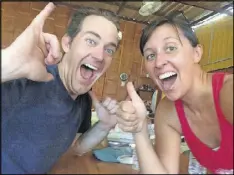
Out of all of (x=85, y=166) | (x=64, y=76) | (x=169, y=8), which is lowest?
(x=85, y=166)

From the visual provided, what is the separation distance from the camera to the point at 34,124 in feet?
0.99

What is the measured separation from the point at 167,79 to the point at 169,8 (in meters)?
0.10

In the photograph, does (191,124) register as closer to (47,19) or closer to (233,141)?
(233,141)

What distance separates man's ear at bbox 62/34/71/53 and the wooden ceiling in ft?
0.21

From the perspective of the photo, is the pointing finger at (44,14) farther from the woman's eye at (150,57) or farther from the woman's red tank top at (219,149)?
the woman's red tank top at (219,149)

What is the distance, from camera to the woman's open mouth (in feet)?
1.20

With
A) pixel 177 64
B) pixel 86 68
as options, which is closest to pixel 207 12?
pixel 177 64

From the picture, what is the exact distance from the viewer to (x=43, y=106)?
0.32 metres

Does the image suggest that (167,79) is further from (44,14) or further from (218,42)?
(44,14)

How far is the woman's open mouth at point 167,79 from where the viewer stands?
37 centimetres

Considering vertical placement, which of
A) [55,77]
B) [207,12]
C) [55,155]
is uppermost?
[207,12]

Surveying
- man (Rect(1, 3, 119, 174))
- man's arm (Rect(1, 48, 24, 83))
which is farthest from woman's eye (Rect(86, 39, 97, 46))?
man's arm (Rect(1, 48, 24, 83))

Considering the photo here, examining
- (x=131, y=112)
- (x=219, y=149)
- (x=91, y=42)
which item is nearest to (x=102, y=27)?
(x=91, y=42)

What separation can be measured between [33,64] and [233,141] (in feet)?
1.02
